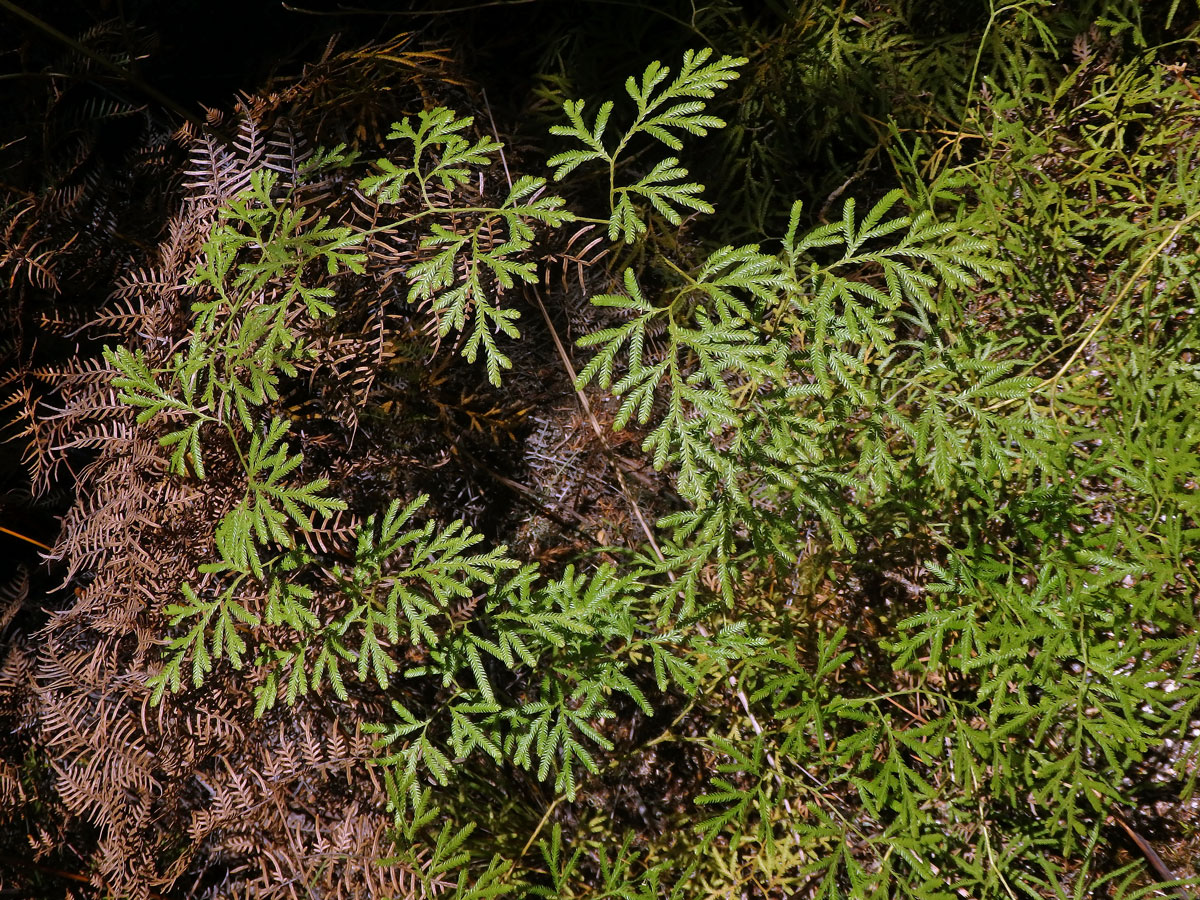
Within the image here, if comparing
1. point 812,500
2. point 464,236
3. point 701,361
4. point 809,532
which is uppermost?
point 464,236

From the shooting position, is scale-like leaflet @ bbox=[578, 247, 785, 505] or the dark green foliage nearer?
Answer: scale-like leaflet @ bbox=[578, 247, 785, 505]

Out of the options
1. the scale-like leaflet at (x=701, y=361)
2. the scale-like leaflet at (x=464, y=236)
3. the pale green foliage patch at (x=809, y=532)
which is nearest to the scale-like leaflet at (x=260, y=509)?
the pale green foliage patch at (x=809, y=532)

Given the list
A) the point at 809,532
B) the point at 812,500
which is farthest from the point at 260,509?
the point at 809,532

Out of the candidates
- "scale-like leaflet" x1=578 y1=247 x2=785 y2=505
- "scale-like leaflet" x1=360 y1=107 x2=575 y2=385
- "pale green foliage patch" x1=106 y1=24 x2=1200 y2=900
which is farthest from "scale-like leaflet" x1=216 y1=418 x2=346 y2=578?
"scale-like leaflet" x1=578 y1=247 x2=785 y2=505

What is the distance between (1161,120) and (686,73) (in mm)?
811

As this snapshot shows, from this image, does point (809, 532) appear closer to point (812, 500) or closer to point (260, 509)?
point (812, 500)

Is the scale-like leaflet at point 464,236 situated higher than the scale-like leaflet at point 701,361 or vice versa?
the scale-like leaflet at point 464,236

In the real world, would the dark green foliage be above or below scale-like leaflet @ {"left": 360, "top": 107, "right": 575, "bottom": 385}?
below

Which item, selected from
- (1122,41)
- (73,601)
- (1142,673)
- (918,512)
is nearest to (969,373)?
(918,512)

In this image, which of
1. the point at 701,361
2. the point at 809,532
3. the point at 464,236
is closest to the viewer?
the point at 701,361

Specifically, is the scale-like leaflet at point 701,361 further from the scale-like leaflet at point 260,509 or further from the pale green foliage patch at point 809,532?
the scale-like leaflet at point 260,509

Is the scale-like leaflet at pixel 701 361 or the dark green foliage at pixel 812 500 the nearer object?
the scale-like leaflet at pixel 701 361

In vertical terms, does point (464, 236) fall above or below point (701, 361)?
above

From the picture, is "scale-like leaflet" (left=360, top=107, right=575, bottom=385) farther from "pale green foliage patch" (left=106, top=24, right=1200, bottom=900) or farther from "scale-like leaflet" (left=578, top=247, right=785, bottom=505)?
"scale-like leaflet" (left=578, top=247, right=785, bottom=505)
